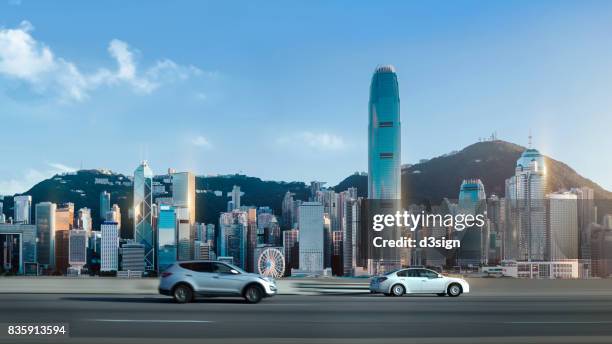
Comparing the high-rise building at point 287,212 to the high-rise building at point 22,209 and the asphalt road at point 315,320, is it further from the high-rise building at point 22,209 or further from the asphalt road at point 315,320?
the asphalt road at point 315,320

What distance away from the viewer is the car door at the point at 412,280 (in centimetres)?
2720

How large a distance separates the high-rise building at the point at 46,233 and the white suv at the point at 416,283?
62.0m

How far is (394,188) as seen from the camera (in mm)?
184250

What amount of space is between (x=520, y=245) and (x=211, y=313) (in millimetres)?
30777

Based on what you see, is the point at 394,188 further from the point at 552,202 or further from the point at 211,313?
the point at 211,313

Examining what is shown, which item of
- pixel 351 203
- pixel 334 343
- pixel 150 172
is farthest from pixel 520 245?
pixel 150 172

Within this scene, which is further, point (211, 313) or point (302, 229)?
point (302, 229)

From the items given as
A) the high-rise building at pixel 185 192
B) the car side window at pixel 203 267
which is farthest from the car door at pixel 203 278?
the high-rise building at pixel 185 192

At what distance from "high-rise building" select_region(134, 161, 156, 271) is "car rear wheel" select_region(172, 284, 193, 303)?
8032 centimetres

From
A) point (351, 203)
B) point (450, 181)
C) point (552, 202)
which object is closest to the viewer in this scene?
point (552, 202)

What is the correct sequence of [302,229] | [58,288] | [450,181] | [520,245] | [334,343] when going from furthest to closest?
[450,181], [302,229], [520,245], [58,288], [334,343]

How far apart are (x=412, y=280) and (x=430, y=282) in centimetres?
79

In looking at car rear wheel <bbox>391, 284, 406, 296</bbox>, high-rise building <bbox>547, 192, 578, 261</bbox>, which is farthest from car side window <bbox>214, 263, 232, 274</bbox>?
high-rise building <bbox>547, 192, 578, 261</bbox>

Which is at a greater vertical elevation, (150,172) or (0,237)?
(150,172)
